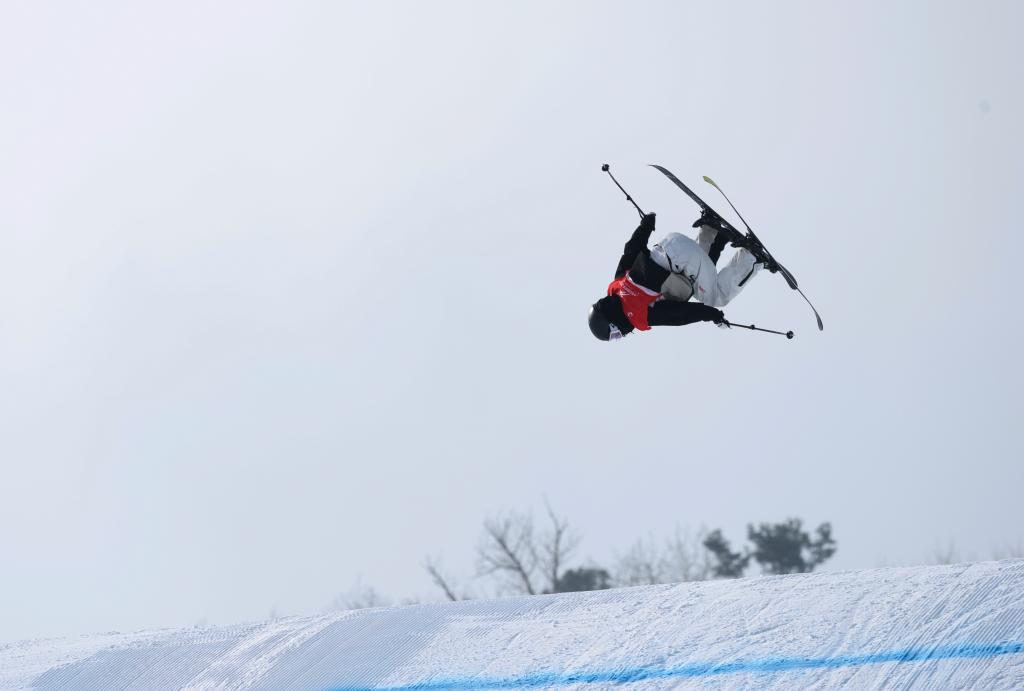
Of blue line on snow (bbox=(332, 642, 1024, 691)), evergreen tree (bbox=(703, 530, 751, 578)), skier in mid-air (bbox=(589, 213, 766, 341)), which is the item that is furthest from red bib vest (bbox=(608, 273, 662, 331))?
evergreen tree (bbox=(703, 530, 751, 578))

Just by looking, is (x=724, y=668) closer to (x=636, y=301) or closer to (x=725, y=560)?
(x=636, y=301)

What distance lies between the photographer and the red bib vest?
751 cm

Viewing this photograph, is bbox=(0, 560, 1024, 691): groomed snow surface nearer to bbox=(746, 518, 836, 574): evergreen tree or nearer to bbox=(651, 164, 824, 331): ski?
bbox=(651, 164, 824, 331): ski

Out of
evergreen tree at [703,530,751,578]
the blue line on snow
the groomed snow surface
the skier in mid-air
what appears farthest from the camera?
evergreen tree at [703,530,751,578]

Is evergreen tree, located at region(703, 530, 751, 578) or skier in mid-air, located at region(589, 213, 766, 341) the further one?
evergreen tree, located at region(703, 530, 751, 578)

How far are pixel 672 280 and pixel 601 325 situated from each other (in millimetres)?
472

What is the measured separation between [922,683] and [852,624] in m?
0.71

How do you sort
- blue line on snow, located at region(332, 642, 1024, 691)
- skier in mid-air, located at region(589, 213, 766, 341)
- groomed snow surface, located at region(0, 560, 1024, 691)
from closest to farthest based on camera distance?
blue line on snow, located at region(332, 642, 1024, 691) → groomed snow surface, located at region(0, 560, 1024, 691) → skier in mid-air, located at region(589, 213, 766, 341)

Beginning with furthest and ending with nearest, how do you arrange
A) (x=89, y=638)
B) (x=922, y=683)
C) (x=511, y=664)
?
1. (x=89, y=638)
2. (x=511, y=664)
3. (x=922, y=683)

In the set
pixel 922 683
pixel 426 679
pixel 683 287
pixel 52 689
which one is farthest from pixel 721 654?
pixel 52 689

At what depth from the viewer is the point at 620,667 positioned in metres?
6.64

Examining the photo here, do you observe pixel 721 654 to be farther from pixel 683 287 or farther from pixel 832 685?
pixel 683 287

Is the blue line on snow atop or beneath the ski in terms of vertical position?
beneath

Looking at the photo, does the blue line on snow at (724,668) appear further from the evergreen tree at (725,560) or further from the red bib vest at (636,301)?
the evergreen tree at (725,560)
